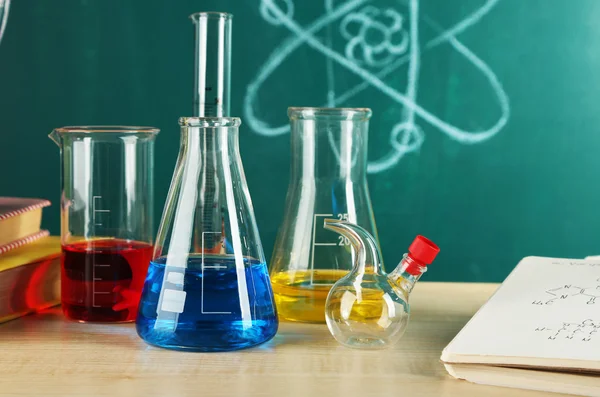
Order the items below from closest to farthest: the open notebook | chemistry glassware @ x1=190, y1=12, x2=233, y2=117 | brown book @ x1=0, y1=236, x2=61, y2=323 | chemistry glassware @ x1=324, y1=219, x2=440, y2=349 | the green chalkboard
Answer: the open notebook, chemistry glassware @ x1=324, y1=219, x2=440, y2=349, brown book @ x1=0, y1=236, x2=61, y2=323, chemistry glassware @ x1=190, y1=12, x2=233, y2=117, the green chalkboard

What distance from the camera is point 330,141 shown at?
0.78 meters

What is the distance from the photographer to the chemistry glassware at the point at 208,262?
654 millimetres

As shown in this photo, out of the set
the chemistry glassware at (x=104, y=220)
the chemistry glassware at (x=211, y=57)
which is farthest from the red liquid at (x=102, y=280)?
the chemistry glassware at (x=211, y=57)

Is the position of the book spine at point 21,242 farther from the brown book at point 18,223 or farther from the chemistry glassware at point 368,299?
the chemistry glassware at point 368,299

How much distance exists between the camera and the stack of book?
2.55ft

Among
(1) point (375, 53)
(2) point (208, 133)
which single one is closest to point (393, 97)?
(1) point (375, 53)

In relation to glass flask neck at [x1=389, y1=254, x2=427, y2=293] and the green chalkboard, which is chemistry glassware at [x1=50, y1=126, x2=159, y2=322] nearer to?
glass flask neck at [x1=389, y1=254, x2=427, y2=293]

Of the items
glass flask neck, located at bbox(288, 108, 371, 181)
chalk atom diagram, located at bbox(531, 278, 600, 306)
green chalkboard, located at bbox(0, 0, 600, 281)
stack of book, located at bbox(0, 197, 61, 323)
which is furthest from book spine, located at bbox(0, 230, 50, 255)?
green chalkboard, located at bbox(0, 0, 600, 281)

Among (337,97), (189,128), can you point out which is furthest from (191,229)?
(337,97)

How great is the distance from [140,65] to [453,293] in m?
1.03

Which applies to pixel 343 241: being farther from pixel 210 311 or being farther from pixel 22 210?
pixel 22 210

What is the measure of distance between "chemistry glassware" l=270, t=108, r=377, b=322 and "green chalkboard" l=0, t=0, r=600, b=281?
969mm

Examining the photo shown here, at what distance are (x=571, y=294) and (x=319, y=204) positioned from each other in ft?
0.86

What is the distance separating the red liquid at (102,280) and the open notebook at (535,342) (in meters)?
0.34
